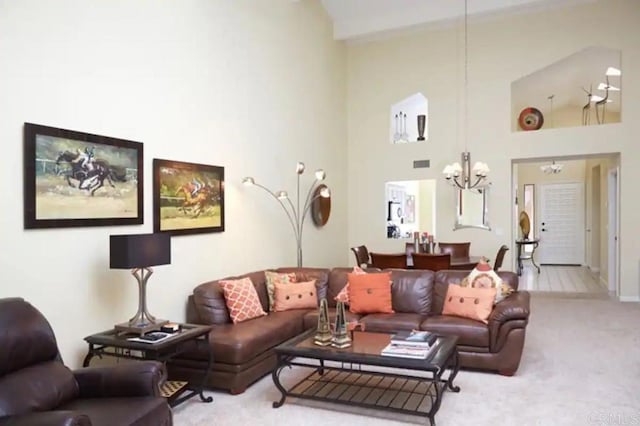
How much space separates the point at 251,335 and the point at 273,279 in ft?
3.91

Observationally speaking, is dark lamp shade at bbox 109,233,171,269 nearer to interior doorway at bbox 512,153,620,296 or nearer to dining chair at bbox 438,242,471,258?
dining chair at bbox 438,242,471,258

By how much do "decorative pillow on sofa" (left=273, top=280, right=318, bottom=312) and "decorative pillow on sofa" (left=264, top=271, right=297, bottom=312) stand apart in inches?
1.9

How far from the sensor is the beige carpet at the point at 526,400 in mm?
3338

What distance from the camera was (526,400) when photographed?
364cm

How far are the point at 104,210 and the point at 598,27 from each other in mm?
7521

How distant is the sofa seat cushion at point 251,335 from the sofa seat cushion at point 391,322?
70cm

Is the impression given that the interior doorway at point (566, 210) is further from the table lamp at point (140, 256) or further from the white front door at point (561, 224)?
the table lamp at point (140, 256)

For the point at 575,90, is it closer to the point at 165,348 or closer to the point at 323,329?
the point at 323,329

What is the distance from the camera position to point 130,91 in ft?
13.4

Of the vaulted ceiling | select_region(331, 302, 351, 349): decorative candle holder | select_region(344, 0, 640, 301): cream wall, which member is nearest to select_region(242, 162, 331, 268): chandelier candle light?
select_region(344, 0, 640, 301): cream wall

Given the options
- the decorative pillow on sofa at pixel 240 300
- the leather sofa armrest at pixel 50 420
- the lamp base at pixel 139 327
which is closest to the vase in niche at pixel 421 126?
the decorative pillow on sofa at pixel 240 300

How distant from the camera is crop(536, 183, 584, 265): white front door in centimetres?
1207

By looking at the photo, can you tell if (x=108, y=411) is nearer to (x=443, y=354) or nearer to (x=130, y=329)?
(x=130, y=329)

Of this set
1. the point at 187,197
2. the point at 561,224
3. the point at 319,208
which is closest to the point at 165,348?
the point at 187,197
